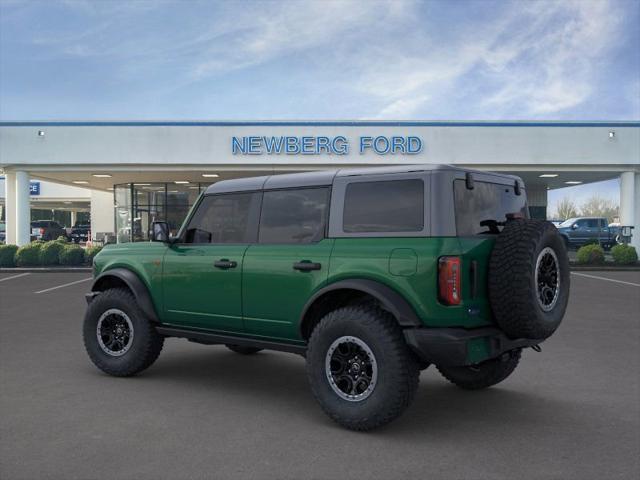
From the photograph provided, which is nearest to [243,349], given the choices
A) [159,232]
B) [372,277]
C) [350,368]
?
[159,232]

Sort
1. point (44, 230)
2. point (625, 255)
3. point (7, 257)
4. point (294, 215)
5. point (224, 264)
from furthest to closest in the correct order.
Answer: point (44, 230) → point (625, 255) → point (7, 257) → point (224, 264) → point (294, 215)

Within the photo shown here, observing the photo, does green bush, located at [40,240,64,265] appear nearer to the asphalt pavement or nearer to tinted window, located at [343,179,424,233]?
the asphalt pavement

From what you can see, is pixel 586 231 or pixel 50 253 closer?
pixel 50 253

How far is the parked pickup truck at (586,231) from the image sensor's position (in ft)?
108

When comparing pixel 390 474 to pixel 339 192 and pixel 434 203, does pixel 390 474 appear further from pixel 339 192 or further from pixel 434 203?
pixel 339 192

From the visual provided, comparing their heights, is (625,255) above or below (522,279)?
below

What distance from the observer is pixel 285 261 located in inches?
213

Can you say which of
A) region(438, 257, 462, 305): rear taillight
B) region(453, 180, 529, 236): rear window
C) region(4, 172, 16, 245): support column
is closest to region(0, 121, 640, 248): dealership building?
region(4, 172, 16, 245): support column

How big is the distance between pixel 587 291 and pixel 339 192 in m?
11.6

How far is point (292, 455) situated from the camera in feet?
14.1

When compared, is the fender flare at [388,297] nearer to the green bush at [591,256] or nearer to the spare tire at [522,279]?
the spare tire at [522,279]

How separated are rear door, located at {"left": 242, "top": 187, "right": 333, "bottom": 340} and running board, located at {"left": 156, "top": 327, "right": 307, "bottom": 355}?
8 cm

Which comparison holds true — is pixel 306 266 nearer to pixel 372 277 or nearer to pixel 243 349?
pixel 372 277

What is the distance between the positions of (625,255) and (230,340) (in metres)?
21.4
